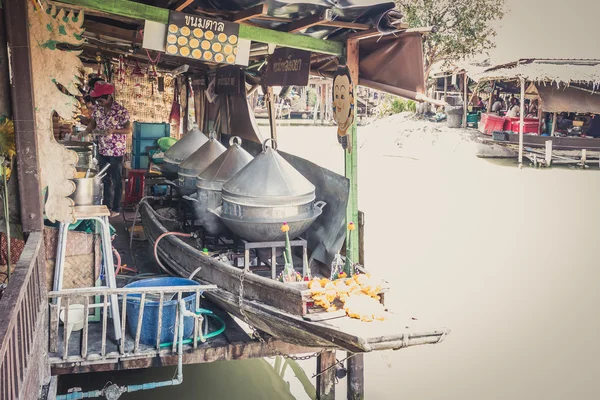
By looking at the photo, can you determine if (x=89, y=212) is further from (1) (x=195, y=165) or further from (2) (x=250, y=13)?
(1) (x=195, y=165)

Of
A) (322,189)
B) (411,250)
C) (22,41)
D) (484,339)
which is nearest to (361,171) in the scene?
(411,250)

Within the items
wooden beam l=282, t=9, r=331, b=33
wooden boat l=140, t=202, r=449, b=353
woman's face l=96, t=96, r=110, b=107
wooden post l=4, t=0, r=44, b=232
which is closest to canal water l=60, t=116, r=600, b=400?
wooden boat l=140, t=202, r=449, b=353

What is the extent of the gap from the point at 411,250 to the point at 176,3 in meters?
8.69

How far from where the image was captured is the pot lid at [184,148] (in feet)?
30.4

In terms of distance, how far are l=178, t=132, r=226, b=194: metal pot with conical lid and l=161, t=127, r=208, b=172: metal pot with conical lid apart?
3.29ft

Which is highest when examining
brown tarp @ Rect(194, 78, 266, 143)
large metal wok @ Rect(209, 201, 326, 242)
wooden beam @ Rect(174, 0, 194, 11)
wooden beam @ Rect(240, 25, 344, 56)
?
Answer: wooden beam @ Rect(174, 0, 194, 11)

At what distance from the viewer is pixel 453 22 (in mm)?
24734

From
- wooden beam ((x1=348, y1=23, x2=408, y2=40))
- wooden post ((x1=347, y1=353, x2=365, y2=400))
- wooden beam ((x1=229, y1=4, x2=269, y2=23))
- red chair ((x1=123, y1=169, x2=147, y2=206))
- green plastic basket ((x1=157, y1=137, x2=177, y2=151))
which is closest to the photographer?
wooden beam ((x1=229, y1=4, x2=269, y2=23))

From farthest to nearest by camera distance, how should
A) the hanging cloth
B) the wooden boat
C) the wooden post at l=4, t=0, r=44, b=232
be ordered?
the hanging cloth < the wooden boat < the wooden post at l=4, t=0, r=44, b=232

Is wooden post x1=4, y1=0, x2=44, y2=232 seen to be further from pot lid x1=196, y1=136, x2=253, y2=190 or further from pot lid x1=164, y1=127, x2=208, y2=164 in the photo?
pot lid x1=164, y1=127, x2=208, y2=164

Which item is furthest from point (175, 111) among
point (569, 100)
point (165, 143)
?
point (569, 100)

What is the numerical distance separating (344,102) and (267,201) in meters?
1.39

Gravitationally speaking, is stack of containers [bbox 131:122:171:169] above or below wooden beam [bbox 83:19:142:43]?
below

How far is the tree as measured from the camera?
2444 cm
